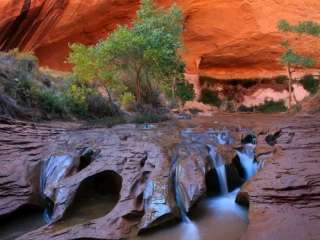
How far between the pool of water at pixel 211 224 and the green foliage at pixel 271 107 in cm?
1826

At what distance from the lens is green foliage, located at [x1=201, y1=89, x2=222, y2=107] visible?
82.2ft

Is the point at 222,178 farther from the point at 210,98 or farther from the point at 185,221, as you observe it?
the point at 210,98

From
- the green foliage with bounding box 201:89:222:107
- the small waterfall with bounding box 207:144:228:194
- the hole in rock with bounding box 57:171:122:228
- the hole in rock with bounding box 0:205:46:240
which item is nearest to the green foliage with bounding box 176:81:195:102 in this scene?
the green foliage with bounding box 201:89:222:107

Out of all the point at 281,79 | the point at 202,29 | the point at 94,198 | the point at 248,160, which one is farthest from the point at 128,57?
the point at 281,79

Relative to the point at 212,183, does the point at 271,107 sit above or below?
above

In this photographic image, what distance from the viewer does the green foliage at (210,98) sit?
987 inches

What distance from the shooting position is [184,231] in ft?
17.2

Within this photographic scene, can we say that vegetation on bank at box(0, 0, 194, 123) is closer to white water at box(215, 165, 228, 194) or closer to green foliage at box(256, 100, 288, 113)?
white water at box(215, 165, 228, 194)

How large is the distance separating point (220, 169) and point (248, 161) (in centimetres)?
93

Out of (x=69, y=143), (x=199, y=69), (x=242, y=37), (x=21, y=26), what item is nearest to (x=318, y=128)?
(x=69, y=143)

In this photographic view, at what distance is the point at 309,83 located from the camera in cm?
2333

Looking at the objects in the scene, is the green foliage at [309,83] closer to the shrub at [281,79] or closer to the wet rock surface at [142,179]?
the shrub at [281,79]

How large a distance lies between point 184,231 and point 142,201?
2.57 ft

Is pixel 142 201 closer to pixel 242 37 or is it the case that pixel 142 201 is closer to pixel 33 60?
pixel 33 60
